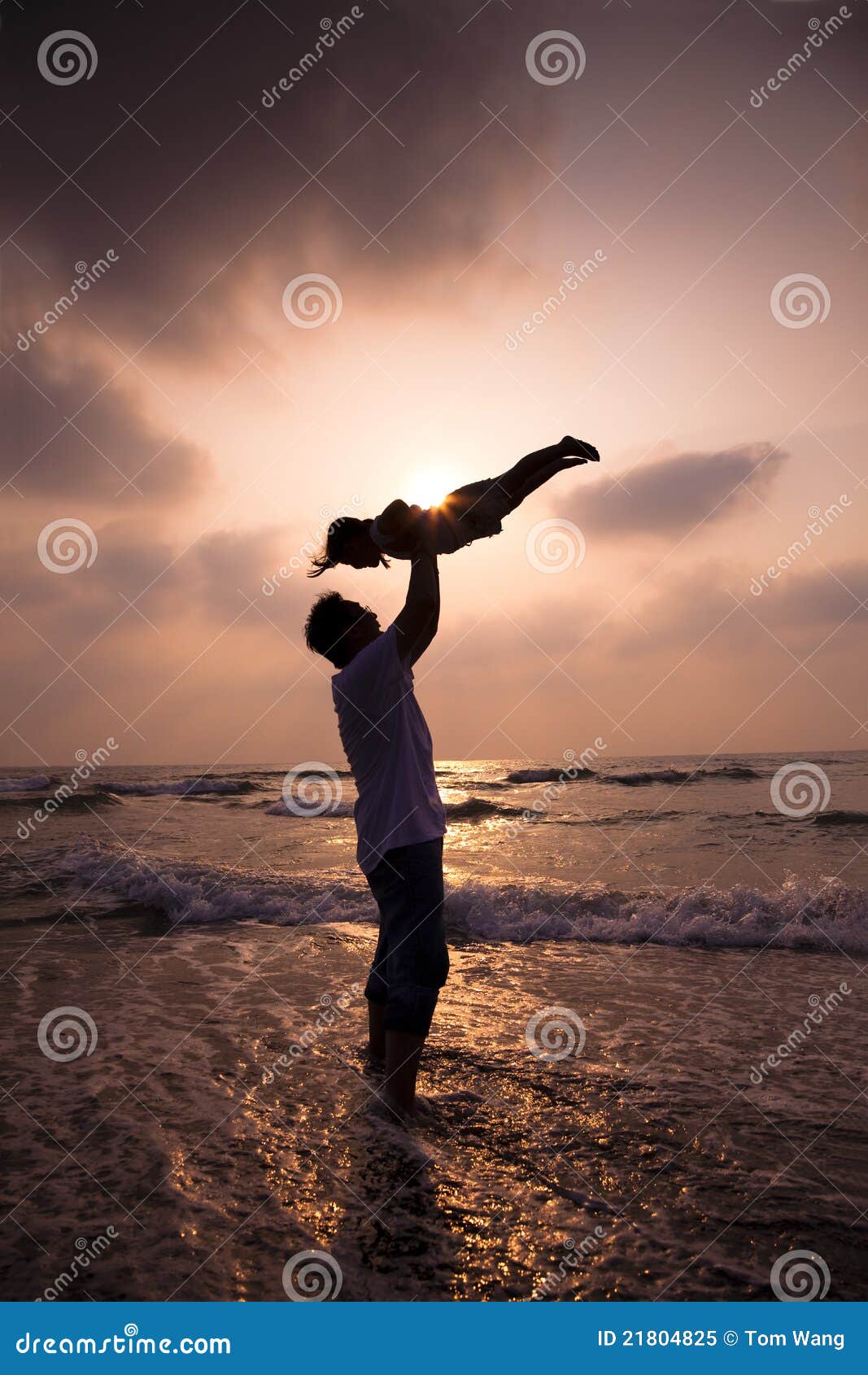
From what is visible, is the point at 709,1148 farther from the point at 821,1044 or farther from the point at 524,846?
the point at 524,846

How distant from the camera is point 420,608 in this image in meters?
2.96

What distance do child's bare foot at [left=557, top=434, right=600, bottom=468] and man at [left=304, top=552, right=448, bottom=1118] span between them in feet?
2.79

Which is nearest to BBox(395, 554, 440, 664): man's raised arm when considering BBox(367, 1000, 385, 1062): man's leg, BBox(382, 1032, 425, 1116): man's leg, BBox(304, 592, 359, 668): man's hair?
BBox(304, 592, 359, 668): man's hair

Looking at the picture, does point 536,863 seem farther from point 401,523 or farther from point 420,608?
point 401,523

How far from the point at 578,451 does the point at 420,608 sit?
0.83m

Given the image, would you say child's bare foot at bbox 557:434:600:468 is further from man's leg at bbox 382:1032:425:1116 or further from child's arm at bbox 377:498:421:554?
man's leg at bbox 382:1032:425:1116

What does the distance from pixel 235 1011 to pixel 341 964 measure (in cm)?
136

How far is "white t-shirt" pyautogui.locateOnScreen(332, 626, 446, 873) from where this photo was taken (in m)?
3.09

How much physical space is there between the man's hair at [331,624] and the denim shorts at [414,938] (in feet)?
3.00

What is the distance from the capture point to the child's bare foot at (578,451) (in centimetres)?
263

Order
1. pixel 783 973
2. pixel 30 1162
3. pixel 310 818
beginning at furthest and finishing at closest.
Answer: pixel 310 818 → pixel 783 973 → pixel 30 1162

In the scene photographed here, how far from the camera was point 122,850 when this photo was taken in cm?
1262

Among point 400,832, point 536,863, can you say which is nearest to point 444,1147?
point 400,832
